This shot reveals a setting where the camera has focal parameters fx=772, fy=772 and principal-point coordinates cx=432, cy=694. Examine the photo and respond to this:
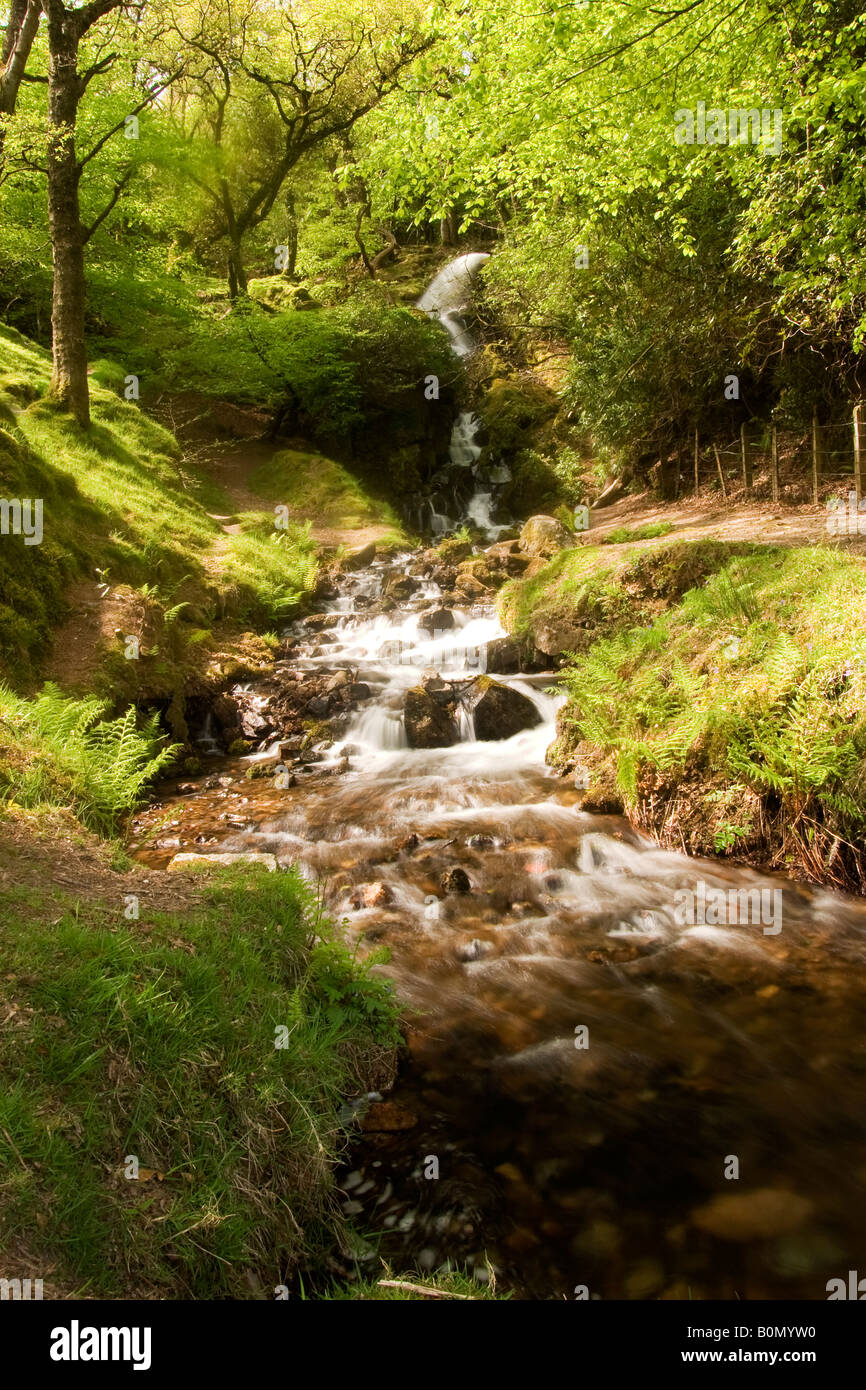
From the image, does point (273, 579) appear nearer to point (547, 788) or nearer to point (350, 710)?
point (350, 710)

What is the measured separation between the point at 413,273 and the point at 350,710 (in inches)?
1145

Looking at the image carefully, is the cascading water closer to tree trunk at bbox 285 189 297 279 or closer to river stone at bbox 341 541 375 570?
river stone at bbox 341 541 375 570

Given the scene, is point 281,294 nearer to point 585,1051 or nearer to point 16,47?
point 16,47

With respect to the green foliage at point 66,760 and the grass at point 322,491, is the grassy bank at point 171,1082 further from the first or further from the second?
the grass at point 322,491

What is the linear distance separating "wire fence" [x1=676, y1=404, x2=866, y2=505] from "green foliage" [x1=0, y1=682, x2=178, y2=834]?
39.4 feet

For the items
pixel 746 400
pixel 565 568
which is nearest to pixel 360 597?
pixel 565 568

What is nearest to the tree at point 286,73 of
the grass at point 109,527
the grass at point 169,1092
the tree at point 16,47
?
the tree at point 16,47

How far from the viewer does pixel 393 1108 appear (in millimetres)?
4297

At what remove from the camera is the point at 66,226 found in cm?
1355

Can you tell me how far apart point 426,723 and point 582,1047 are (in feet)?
19.9

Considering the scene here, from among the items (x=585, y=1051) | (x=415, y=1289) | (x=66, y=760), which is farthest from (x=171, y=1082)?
(x=66, y=760)

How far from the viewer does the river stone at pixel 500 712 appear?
10500 millimetres

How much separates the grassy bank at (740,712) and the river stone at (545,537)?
6.27m

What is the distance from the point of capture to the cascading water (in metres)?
22.0
